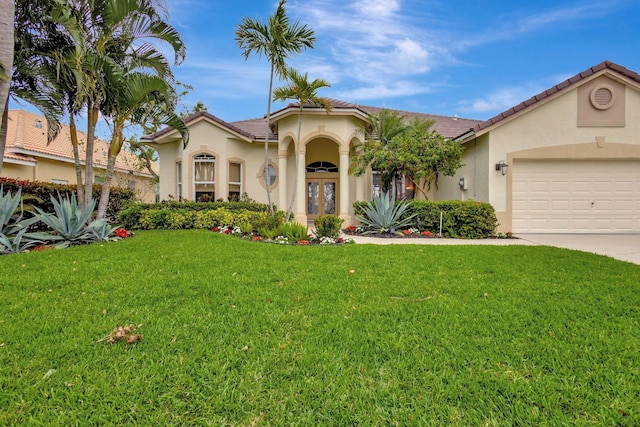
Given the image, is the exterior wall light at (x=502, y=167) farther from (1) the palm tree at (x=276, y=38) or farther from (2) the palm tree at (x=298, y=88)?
(1) the palm tree at (x=276, y=38)

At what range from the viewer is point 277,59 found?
436 inches

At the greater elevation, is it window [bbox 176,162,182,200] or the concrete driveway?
window [bbox 176,162,182,200]

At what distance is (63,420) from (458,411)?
8.03 feet

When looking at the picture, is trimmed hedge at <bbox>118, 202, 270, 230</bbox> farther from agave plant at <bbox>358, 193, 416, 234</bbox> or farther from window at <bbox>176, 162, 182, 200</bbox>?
window at <bbox>176, 162, 182, 200</bbox>

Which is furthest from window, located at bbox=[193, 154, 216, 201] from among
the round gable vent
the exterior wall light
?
the round gable vent

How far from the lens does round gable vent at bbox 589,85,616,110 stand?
10.8 meters

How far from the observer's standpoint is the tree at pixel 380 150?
11.9 metres

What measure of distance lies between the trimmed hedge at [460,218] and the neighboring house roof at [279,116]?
18.7 feet

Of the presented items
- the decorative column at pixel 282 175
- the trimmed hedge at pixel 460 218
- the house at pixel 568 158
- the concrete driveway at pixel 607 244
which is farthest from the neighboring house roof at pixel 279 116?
the concrete driveway at pixel 607 244

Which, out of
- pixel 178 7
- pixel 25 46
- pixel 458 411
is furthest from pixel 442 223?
pixel 25 46

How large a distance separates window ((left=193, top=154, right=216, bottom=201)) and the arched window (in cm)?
492

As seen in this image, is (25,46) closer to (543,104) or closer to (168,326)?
(168,326)

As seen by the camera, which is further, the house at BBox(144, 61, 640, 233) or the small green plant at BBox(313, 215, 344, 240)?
the house at BBox(144, 61, 640, 233)

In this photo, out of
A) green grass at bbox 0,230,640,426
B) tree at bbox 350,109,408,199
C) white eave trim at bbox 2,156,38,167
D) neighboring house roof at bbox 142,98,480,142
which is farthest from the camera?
white eave trim at bbox 2,156,38,167
